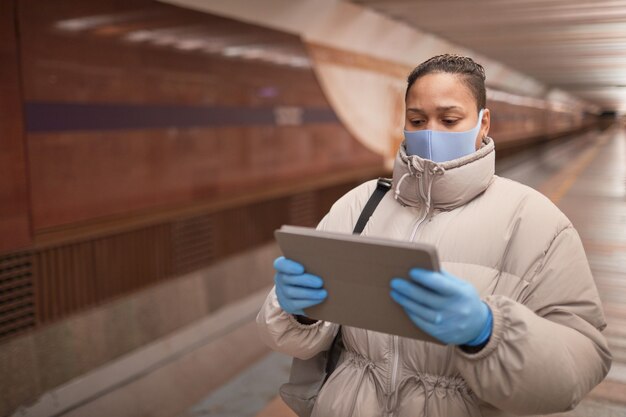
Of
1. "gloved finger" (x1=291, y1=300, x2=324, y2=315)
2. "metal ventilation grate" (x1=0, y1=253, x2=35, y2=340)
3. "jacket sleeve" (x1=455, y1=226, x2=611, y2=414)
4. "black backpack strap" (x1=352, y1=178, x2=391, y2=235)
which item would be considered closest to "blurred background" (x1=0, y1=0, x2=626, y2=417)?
"metal ventilation grate" (x1=0, y1=253, x2=35, y2=340)

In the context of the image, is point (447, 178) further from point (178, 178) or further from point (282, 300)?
point (178, 178)

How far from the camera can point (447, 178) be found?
149cm

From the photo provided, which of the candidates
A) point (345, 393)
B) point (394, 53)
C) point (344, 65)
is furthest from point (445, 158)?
point (394, 53)

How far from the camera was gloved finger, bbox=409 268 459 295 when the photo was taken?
4.05ft

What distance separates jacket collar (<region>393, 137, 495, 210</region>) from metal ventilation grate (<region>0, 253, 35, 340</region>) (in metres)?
3.21

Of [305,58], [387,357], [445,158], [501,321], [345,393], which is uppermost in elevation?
[305,58]

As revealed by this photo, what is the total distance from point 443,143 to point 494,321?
19.3 inches

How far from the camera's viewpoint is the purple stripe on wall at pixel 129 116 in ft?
13.5

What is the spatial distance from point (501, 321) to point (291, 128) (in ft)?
20.7

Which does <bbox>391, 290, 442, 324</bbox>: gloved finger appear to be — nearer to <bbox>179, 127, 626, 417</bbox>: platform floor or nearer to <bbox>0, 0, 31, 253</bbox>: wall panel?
<bbox>179, 127, 626, 417</bbox>: platform floor

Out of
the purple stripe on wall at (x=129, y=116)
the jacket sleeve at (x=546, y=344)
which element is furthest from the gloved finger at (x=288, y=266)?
the purple stripe on wall at (x=129, y=116)

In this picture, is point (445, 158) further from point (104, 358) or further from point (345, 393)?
point (104, 358)

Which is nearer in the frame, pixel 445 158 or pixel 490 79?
pixel 445 158

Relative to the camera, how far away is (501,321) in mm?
1323
